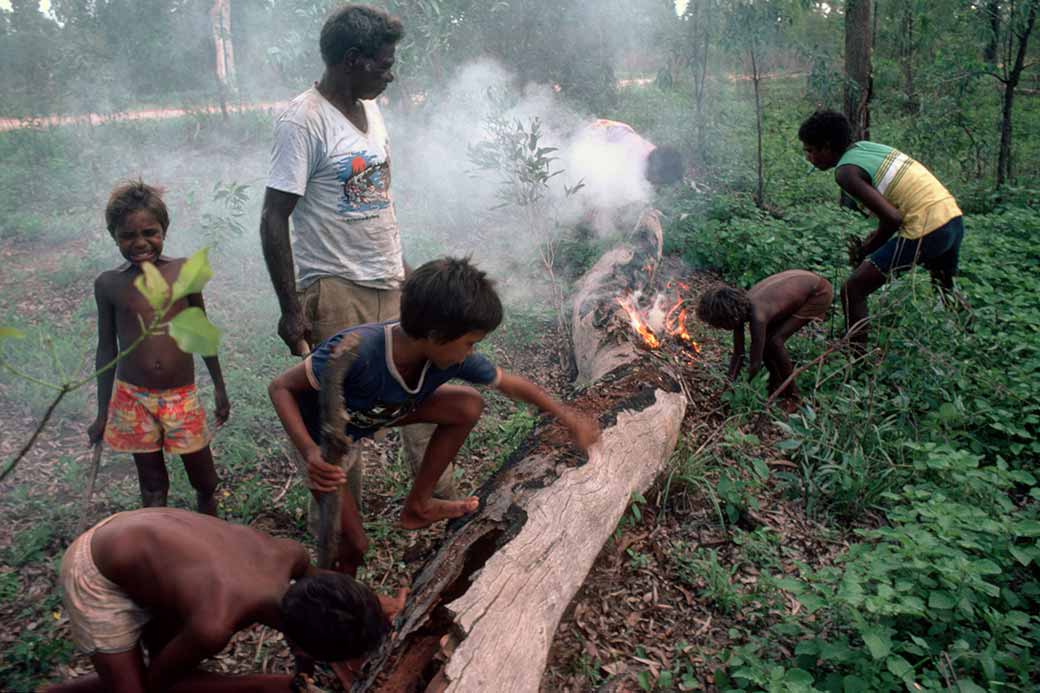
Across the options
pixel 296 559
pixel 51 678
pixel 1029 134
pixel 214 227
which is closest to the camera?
pixel 296 559

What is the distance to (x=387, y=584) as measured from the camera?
10.2 ft

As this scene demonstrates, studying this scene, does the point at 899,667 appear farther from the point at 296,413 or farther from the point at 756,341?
the point at 756,341

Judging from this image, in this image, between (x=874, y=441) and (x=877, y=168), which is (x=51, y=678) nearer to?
(x=874, y=441)

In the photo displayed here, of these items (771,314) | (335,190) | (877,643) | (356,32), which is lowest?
(877,643)

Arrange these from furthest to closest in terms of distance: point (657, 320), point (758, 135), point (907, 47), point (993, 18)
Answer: point (907, 47) → point (758, 135) → point (993, 18) → point (657, 320)

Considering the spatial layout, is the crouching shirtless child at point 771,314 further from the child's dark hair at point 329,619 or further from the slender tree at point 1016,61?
the slender tree at point 1016,61

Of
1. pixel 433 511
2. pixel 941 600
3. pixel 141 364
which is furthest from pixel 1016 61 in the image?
pixel 141 364

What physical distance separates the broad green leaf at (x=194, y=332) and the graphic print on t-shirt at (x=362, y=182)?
6.55 feet

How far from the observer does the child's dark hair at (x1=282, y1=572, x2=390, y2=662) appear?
2037 mm

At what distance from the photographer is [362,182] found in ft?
9.99

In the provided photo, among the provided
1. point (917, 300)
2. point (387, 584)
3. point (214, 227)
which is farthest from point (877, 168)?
point (214, 227)

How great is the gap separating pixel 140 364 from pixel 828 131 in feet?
12.6

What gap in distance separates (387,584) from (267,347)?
2485 mm

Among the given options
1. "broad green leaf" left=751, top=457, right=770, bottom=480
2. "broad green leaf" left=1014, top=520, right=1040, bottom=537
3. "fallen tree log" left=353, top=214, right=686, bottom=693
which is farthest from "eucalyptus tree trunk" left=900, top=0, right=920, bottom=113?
"broad green leaf" left=1014, top=520, right=1040, bottom=537
